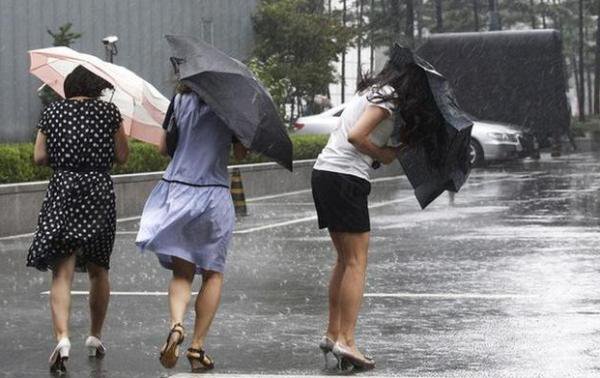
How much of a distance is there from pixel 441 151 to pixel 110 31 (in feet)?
83.6

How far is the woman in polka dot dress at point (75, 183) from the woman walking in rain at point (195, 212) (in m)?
0.37

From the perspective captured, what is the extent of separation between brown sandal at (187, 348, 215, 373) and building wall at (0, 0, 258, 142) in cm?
2180

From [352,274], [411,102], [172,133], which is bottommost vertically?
[352,274]

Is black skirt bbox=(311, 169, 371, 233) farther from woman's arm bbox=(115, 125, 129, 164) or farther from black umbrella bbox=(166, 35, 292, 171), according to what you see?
woman's arm bbox=(115, 125, 129, 164)

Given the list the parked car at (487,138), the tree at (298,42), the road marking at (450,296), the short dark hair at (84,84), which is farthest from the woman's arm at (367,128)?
the tree at (298,42)

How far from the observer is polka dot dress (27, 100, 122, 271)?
27.3 feet

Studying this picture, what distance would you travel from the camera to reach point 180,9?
36.4 m

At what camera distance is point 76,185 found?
830 centimetres

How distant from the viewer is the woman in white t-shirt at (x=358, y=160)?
8.03 m

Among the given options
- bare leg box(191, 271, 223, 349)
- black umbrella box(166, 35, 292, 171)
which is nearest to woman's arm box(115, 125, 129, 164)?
black umbrella box(166, 35, 292, 171)

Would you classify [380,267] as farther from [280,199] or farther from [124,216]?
[280,199]

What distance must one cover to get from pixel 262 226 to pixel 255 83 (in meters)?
10.4

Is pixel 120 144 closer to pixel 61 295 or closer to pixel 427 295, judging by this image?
pixel 61 295

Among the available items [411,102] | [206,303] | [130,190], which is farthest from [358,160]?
[130,190]
